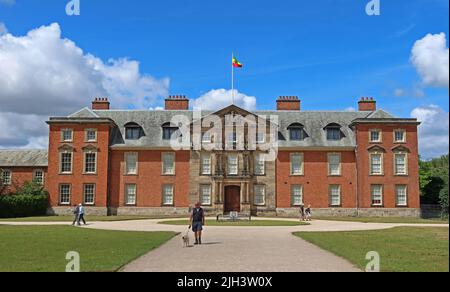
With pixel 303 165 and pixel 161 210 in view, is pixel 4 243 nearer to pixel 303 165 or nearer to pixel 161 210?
pixel 161 210

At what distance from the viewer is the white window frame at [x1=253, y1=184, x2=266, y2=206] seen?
154 ft

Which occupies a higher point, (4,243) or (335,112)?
(335,112)

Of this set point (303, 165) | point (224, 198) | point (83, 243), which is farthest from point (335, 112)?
point (83, 243)

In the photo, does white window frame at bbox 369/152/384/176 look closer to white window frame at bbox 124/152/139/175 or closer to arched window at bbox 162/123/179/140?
Answer: arched window at bbox 162/123/179/140

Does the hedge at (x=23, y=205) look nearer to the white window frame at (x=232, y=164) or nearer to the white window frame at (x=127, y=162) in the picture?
the white window frame at (x=127, y=162)

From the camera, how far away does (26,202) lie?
43656 millimetres

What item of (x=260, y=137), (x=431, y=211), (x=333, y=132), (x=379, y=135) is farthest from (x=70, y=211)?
(x=431, y=211)

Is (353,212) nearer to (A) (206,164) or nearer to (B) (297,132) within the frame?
(B) (297,132)

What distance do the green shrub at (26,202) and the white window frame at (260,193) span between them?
784 inches

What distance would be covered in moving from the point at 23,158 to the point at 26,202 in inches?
342

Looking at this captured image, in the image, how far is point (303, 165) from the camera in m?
47.4

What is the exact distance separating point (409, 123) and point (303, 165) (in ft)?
35.7

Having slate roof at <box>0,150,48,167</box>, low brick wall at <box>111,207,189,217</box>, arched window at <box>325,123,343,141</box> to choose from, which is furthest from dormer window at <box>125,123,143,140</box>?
arched window at <box>325,123,343,141</box>

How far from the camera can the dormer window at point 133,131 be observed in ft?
159
